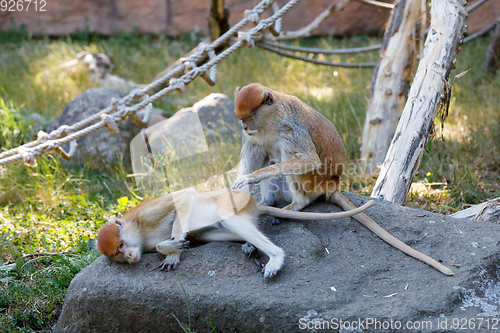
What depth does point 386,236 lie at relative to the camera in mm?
2867

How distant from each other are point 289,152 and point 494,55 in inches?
213

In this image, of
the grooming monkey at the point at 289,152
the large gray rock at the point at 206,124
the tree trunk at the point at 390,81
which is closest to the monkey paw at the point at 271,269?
the grooming monkey at the point at 289,152

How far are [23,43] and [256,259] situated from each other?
30.5ft

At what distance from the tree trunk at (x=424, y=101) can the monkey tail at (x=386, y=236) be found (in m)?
0.62

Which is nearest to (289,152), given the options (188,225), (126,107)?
(188,225)

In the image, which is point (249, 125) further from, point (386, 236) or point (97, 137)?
point (97, 137)

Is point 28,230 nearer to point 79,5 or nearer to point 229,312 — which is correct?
point 229,312

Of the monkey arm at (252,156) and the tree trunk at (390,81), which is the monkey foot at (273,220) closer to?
the monkey arm at (252,156)

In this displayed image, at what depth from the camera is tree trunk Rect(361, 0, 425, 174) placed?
193 inches

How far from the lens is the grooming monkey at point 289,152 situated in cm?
300

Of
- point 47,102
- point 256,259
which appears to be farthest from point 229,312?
point 47,102

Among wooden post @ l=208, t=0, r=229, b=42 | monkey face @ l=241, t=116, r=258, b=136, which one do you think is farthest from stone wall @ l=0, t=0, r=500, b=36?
monkey face @ l=241, t=116, r=258, b=136

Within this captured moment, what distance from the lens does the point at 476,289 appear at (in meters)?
2.46

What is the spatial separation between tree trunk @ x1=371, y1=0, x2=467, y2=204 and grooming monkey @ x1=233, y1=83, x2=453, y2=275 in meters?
0.55
